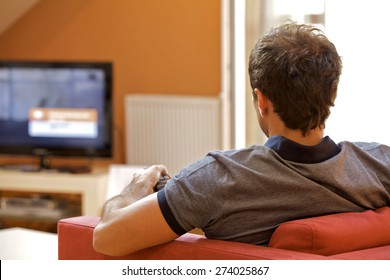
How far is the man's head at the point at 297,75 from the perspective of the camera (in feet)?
5.54

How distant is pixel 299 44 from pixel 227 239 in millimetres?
454

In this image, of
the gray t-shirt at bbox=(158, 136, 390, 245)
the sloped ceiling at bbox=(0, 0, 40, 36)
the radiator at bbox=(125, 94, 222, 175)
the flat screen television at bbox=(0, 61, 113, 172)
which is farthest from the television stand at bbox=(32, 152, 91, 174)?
the gray t-shirt at bbox=(158, 136, 390, 245)

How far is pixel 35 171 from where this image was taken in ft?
16.9

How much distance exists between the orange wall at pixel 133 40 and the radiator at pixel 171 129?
14cm

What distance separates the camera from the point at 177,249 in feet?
5.64

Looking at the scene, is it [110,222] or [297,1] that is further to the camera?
[297,1]

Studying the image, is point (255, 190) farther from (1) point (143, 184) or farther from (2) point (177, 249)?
(1) point (143, 184)

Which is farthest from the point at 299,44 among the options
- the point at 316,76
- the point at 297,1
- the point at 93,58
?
the point at 93,58

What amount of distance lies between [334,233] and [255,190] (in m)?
0.19

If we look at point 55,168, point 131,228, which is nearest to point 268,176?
point 131,228

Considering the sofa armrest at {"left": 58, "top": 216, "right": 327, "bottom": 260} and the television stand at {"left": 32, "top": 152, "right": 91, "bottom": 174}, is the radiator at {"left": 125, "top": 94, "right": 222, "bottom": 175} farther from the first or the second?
the sofa armrest at {"left": 58, "top": 216, "right": 327, "bottom": 260}

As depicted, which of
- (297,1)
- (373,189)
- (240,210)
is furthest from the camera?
(297,1)
